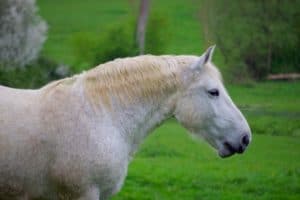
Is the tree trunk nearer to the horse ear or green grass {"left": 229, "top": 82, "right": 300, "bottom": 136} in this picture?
green grass {"left": 229, "top": 82, "right": 300, "bottom": 136}

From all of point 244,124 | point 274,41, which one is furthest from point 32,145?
point 274,41

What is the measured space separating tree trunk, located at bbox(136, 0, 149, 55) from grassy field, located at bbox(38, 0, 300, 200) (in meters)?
0.64

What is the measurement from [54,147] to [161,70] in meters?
1.10

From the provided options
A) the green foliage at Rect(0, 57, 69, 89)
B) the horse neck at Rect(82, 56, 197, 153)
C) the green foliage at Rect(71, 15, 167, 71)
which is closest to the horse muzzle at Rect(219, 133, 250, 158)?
the horse neck at Rect(82, 56, 197, 153)

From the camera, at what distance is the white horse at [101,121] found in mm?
6047

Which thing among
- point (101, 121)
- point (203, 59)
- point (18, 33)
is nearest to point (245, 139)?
point (203, 59)

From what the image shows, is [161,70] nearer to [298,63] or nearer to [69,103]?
[69,103]

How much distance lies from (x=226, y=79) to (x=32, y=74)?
17.6ft

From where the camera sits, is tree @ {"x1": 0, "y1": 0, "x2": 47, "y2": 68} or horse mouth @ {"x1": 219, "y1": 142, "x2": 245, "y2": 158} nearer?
horse mouth @ {"x1": 219, "y1": 142, "x2": 245, "y2": 158}

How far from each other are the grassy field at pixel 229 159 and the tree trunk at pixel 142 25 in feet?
2.11

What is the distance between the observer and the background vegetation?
955 cm

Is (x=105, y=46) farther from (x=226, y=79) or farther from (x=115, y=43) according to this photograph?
(x=226, y=79)

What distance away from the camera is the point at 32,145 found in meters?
6.06

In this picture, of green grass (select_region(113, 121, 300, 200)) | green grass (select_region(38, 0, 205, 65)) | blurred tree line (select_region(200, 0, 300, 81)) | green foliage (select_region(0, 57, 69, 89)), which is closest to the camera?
green grass (select_region(113, 121, 300, 200))
